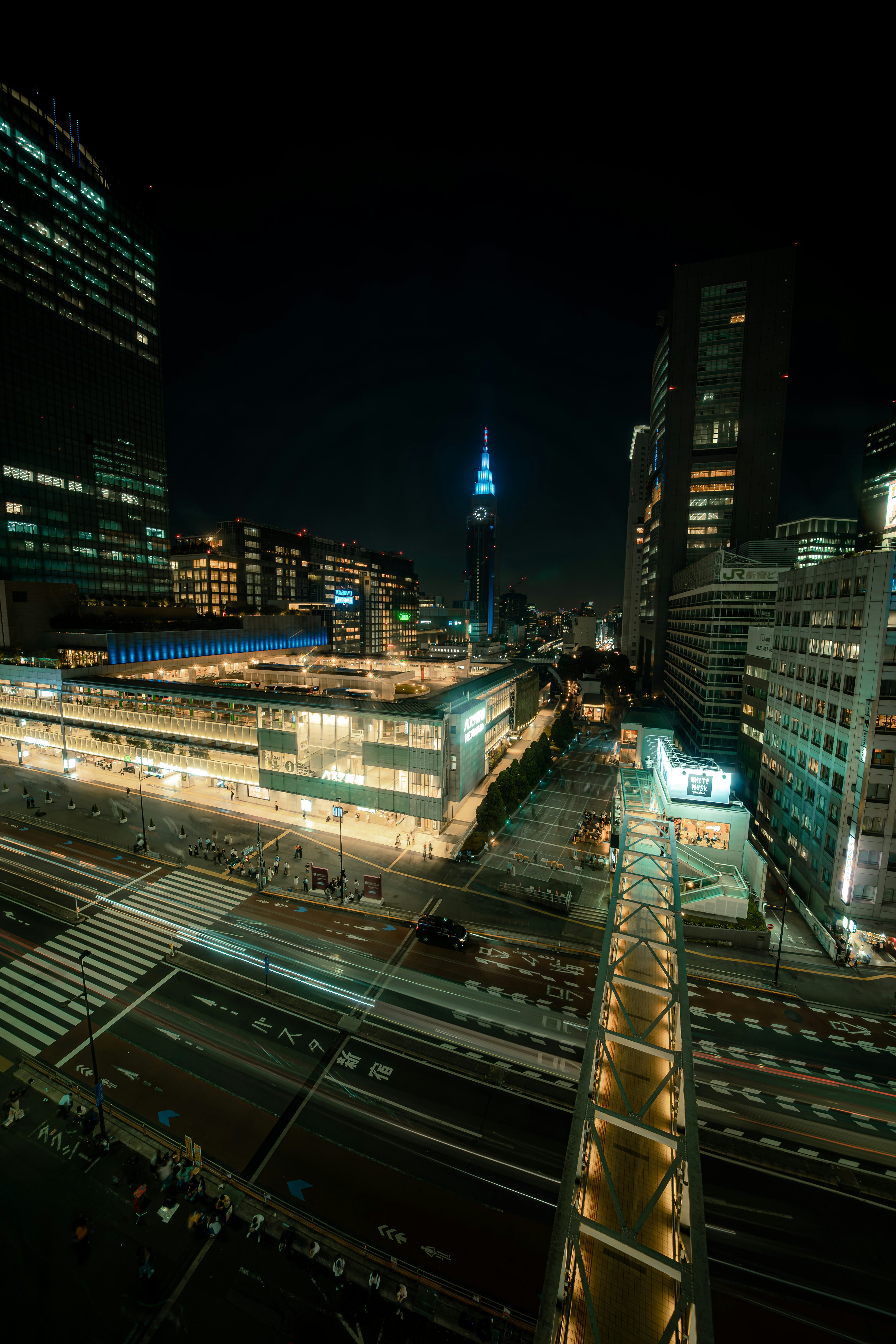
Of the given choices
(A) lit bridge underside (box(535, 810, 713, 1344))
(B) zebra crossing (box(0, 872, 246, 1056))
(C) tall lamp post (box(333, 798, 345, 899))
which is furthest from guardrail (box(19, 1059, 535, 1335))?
(C) tall lamp post (box(333, 798, 345, 899))

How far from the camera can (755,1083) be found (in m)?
22.7

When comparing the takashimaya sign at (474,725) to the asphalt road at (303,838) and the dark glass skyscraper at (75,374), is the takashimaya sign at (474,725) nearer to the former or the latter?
the asphalt road at (303,838)

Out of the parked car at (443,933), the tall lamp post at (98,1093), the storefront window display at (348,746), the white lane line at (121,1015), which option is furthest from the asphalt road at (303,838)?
the tall lamp post at (98,1093)

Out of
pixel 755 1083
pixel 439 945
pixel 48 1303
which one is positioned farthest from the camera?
pixel 439 945

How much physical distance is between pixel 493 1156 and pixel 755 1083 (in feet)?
43.9

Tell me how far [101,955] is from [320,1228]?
21.9m

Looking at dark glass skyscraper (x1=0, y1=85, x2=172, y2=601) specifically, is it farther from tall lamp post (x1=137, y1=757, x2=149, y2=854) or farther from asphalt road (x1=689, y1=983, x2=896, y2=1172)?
asphalt road (x1=689, y1=983, x2=896, y2=1172)

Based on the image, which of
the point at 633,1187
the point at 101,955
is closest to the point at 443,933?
the point at 101,955

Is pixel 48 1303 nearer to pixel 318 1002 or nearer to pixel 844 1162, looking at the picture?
pixel 318 1002

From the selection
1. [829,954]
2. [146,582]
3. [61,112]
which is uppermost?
[61,112]

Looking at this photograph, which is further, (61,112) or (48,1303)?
(61,112)

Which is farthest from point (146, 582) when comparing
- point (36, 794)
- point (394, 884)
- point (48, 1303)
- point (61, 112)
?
point (48, 1303)

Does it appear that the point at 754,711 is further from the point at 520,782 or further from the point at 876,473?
the point at 876,473

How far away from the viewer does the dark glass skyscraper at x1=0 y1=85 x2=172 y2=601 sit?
74.3 metres
